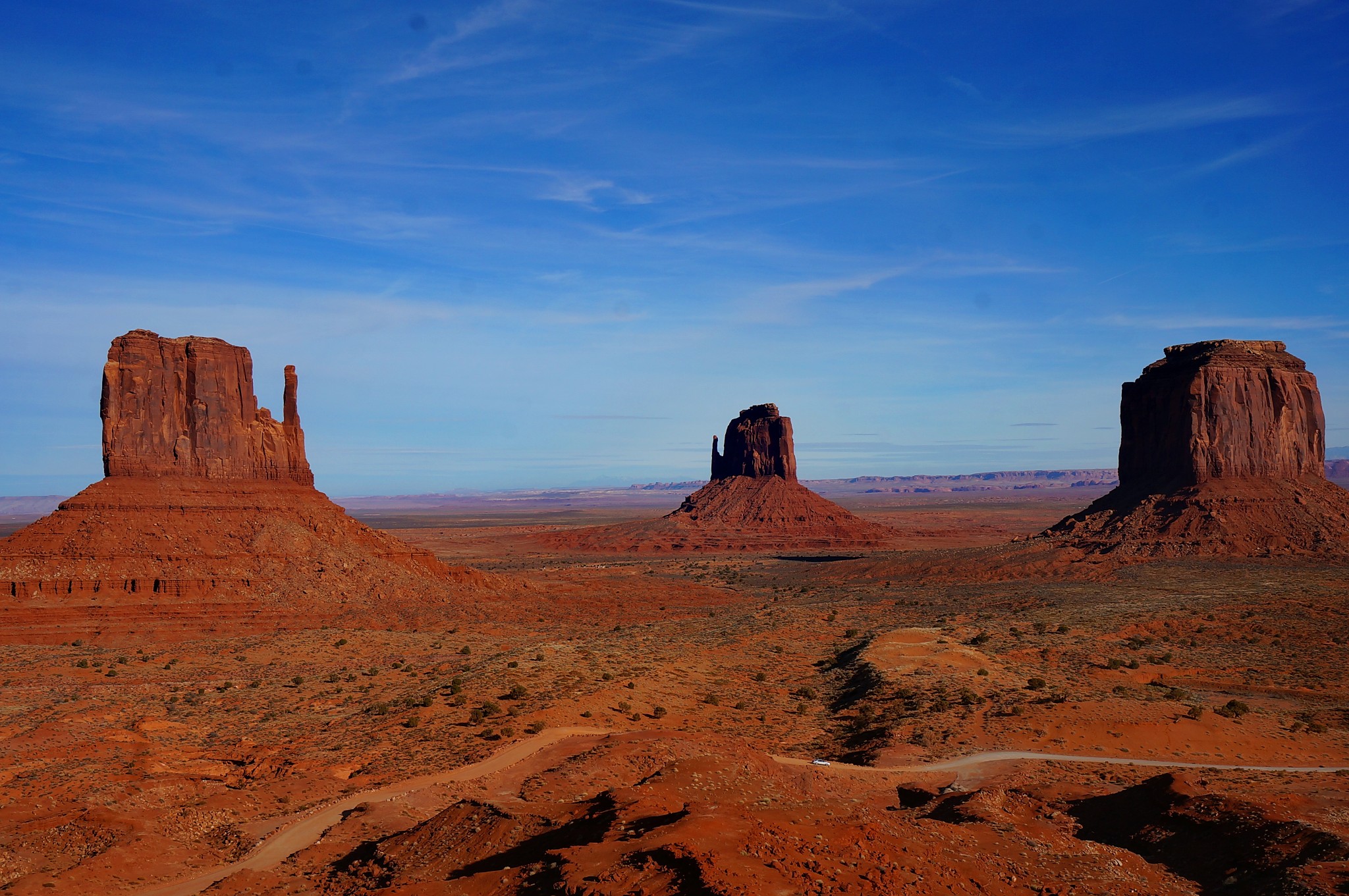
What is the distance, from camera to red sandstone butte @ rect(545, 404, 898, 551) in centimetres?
11350

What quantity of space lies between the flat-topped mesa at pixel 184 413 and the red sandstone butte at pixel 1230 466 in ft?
195

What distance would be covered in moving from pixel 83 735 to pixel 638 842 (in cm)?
2030

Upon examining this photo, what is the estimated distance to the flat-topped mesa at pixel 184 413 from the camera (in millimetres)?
47562

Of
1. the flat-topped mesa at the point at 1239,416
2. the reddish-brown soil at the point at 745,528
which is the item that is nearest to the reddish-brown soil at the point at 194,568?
the flat-topped mesa at the point at 1239,416

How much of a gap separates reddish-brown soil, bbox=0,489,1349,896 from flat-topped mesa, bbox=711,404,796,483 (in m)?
78.3

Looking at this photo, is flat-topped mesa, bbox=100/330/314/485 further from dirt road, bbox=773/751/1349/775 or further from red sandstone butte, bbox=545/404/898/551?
red sandstone butte, bbox=545/404/898/551

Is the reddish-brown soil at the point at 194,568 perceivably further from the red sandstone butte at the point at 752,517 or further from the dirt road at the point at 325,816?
the red sandstone butte at the point at 752,517

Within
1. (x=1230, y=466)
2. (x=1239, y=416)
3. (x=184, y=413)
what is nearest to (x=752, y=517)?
(x=1230, y=466)

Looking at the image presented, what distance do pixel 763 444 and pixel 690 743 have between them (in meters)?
113

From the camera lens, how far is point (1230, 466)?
66.2 metres

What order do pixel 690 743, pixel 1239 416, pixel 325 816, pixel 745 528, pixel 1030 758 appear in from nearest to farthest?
pixel 325 816
pixel 690 743
pixel 1030 758
pixel 1239 416
pixel 745 528

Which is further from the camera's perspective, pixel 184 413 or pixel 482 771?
pixel 184 413

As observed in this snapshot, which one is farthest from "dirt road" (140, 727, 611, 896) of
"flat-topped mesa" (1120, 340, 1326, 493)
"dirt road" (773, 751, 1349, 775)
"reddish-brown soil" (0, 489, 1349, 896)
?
"flat-topped mesa" (1120, 340, 1326, 493)

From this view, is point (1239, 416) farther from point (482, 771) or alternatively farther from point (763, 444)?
point (763, 444)
